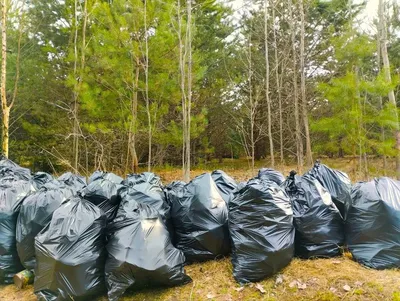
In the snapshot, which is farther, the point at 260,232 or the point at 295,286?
the point at 260,232

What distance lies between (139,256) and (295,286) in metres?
1.29

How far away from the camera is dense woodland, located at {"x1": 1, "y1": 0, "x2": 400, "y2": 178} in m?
7.34

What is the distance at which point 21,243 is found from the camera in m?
2.88

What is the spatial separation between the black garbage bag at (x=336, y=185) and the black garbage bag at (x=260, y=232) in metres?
0.63

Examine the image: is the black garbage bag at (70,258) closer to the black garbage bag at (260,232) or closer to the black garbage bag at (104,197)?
the black garbage bag at (104,197)

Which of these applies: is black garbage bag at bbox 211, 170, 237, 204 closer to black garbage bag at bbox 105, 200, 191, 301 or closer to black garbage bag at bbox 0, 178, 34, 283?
black garbage bag at bbox 105, 200, 191, 301

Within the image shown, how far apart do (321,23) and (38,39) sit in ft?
37.1

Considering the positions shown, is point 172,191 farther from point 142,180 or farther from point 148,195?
point 142,180

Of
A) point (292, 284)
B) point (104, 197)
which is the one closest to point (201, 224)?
point (292, 284)

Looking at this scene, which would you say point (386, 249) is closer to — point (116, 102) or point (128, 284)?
point (128, 284)

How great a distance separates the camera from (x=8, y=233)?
9.90 feet

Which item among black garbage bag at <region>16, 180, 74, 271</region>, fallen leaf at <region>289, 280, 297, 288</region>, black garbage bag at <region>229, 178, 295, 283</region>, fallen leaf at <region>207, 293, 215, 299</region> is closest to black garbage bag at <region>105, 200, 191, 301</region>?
fallen leaf at <region>207, 293, 215, 299</region>

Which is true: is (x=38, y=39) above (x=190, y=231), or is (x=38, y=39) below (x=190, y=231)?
above

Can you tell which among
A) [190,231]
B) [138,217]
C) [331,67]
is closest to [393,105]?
→ [331,67]
